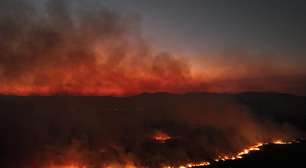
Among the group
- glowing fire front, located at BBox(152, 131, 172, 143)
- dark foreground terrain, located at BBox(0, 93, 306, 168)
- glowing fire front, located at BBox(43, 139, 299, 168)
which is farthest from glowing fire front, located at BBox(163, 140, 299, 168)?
glowing fire front, located at BBox(152, 131, 172, 143)

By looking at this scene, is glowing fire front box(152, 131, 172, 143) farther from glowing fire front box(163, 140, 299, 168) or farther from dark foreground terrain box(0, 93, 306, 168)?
glowing fire front box(163, 140, 299, 168)

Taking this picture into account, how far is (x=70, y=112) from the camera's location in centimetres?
9131

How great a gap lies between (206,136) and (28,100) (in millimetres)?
50676

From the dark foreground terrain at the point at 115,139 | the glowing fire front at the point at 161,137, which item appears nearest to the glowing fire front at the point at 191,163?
the glowing fire front at the point at 161,137

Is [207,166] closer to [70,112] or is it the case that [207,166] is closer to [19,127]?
[19,127]

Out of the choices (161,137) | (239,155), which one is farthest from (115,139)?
(239,155)

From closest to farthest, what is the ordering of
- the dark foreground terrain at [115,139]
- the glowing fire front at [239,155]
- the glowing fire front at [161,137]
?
the dark foreground terrain at [115,139]
the glowing fire front at [239,155]
the glowing fire front at [161,137]

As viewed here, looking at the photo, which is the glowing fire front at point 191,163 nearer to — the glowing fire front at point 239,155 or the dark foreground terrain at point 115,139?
the glowing fire front at point 239,155

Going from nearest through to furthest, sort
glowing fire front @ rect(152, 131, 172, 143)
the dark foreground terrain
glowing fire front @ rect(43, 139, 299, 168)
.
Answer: glowing fire front @ rect(43, 139, 299, 168)
the dark foreground terrain
glowing fire front @ rect(152, 131, 172, 143)

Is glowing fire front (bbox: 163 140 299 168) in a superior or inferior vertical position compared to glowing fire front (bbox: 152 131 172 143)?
inferior

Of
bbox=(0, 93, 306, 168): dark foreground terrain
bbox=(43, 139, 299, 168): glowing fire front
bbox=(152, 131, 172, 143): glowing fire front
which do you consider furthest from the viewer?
bbox=(152, 131, 172, 143): glowing fire front

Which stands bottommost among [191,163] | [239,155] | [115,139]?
[239,155]

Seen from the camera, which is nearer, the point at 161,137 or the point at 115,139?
the point at 115,139

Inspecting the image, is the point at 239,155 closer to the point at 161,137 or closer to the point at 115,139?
the point at 161,137
